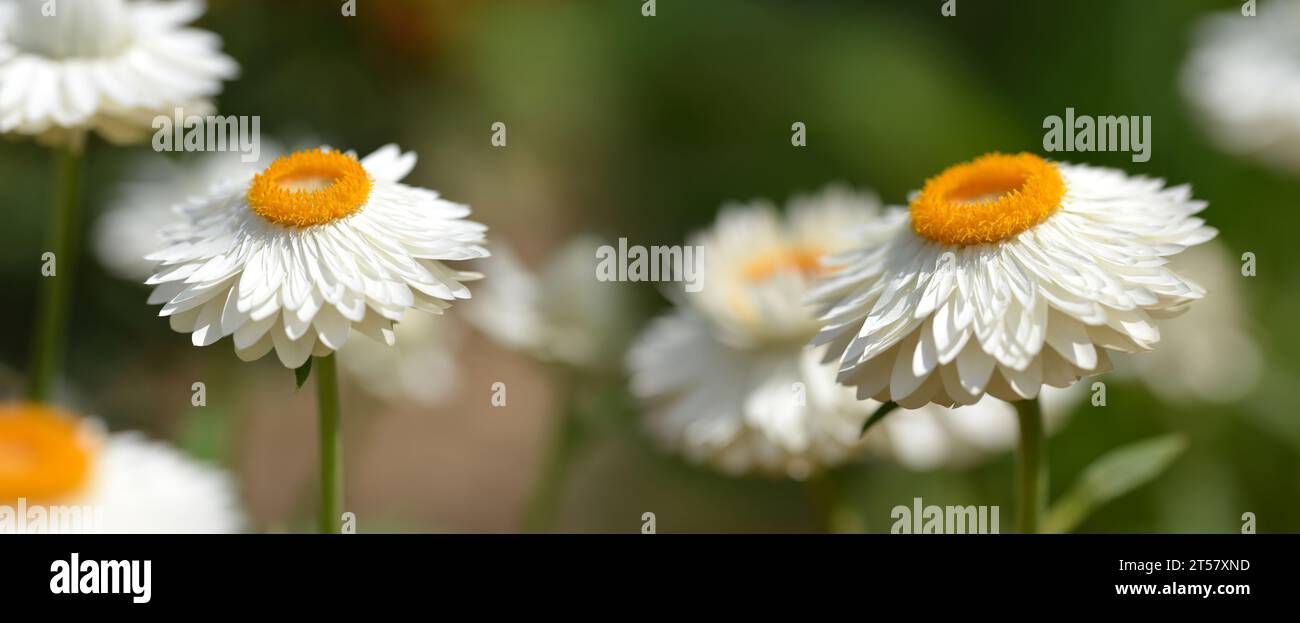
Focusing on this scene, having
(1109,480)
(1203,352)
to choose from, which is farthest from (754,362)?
(1203,352)

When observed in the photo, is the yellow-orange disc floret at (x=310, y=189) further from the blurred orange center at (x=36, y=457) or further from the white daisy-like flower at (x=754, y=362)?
the white daisy-like flower at (x=754, y=362)

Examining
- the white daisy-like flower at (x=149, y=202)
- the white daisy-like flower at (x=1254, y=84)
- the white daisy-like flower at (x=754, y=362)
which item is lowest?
the white daisy-like flower at (x=754, y=362)

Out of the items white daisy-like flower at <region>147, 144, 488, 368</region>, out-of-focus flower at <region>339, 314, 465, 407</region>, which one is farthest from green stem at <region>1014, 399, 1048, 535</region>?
out-of-focus flower at <region>339, 314, 465, 407</region>

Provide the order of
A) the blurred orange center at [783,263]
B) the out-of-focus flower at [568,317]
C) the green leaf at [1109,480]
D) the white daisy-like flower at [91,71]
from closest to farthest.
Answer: the green leaf at [1109,480] → the white daisy-like flower at [91,71] → the blurred orange center at [783,263] → the out-of-focus flower at [568,317]

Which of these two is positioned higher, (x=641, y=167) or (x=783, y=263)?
(x=641, y=167)

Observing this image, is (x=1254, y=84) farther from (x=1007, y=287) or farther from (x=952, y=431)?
(x=1007, y=287)

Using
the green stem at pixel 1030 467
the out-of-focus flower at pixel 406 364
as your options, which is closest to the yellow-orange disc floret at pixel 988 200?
the green stem at pixel 1030 467

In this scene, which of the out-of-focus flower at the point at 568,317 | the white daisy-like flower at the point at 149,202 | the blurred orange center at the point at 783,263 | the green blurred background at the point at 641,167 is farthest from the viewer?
the green blurred background at the point at 641,167
